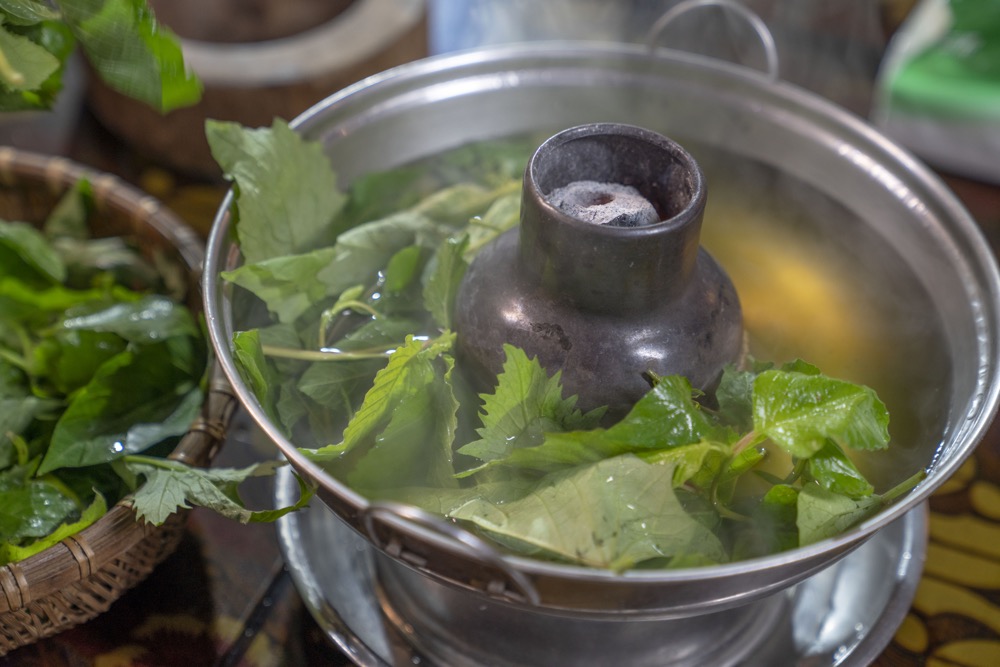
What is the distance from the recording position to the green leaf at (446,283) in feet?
4.94

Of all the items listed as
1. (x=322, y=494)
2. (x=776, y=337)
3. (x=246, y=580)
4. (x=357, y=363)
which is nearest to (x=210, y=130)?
(x=357, y=363)

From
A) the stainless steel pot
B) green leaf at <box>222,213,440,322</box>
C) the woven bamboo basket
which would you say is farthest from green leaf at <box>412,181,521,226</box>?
the woven bamboo basket

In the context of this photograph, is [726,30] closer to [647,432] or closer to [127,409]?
[647,432]

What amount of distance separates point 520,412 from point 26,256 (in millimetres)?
1196

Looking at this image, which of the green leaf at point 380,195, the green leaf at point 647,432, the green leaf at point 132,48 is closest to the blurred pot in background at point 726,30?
the green leaf at point 380,195

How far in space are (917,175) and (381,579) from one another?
125 centimetres

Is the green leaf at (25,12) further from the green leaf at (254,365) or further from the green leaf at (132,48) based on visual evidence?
the green leaf at (254,365)

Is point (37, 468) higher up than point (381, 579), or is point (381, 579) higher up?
point (37, 468)

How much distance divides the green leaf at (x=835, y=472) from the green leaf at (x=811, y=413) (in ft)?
0.08

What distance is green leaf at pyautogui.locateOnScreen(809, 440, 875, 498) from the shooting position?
4.04 ft

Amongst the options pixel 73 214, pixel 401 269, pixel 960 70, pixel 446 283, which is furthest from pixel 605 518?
pixel 960 70

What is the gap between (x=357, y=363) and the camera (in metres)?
Answer: 1.50

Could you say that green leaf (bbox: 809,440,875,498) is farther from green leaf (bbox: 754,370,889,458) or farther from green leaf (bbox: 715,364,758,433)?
green leaf (bbox: 715,364,758,433)

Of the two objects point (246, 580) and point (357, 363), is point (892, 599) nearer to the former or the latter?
point (357, 363)
